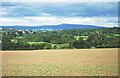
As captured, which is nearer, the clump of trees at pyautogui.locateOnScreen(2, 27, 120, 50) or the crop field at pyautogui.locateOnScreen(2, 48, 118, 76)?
the crop field at pyautogui.locateOnScreen(2, 48, 118, 76)

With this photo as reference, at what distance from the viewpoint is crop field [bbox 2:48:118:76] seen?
19.0 ft

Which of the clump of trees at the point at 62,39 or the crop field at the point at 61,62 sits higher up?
the clump of trees at the point at 62,39

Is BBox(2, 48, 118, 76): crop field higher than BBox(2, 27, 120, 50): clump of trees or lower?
lower

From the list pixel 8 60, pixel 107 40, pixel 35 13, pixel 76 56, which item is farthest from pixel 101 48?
pixel 8 60

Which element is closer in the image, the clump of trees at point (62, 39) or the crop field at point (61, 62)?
the crop field at point (61, 62)

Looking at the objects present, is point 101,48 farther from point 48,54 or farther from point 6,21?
point 6,21

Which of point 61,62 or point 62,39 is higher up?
point 62,39

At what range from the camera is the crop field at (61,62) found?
5796 mm

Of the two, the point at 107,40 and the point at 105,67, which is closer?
the point at 105,67

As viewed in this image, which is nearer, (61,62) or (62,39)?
(61,62)

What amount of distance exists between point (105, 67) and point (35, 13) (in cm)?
221

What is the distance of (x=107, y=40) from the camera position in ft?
23.0

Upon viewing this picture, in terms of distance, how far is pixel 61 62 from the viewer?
21.1ft

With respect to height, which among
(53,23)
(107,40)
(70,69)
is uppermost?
(53,23)
